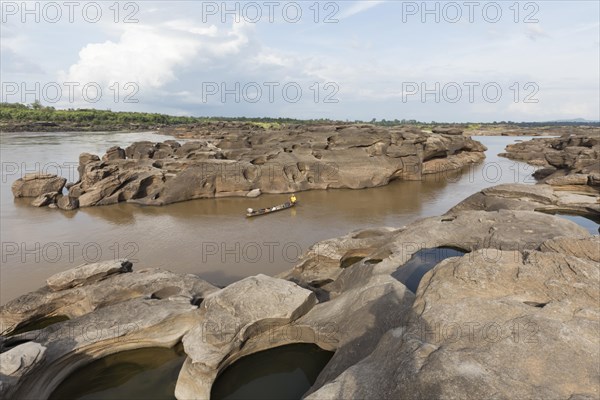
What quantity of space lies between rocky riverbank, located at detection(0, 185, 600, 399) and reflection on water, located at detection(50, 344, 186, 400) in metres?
0.28

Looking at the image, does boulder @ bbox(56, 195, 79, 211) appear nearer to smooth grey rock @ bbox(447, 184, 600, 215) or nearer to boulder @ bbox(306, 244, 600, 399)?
smooth grey rock @ bbox(447, 184, 600, 215)

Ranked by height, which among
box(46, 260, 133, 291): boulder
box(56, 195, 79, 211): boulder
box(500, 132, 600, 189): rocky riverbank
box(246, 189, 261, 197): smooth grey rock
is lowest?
box(46, 260, 133, 291): boulder

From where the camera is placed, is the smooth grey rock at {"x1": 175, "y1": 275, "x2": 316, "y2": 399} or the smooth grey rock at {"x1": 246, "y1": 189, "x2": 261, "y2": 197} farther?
the smooth grey rock at {"x1": 246, "y1": 189, "x2": 261, "y2": 197}

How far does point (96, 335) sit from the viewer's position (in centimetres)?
860

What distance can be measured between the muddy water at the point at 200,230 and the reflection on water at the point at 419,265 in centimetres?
589

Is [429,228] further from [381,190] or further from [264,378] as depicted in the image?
[381,190]

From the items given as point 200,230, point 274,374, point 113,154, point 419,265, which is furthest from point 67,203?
point 419,265

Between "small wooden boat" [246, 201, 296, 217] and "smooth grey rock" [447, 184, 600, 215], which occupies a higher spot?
"smooth grey rock" [447, 184, 600, 215]

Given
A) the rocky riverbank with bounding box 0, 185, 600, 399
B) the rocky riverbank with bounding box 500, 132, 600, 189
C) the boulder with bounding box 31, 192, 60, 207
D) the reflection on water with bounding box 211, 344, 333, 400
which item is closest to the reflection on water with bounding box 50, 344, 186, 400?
the rocky riverbank with bounding box 0, 185, 600, 399

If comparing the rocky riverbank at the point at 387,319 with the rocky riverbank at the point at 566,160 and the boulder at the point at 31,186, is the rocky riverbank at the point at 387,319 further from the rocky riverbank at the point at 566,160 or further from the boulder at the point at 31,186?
the boulder at the point at 31,186

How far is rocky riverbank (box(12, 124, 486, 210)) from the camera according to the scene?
26.2m

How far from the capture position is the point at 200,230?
20.0m

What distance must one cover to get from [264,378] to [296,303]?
1.90 meters

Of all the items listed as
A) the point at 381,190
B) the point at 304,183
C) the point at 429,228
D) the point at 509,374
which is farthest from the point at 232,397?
the point at 381,190
